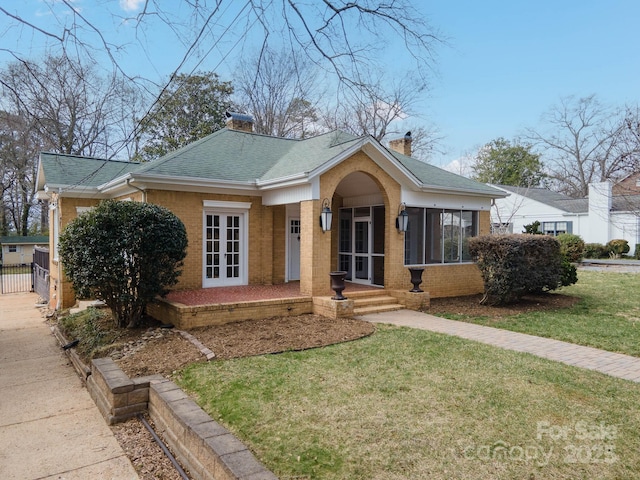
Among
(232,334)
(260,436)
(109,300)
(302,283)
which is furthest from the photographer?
(302,283)

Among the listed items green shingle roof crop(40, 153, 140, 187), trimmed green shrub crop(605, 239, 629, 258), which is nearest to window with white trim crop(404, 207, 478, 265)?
green shingle roof crop(40, 153, 140, 187)

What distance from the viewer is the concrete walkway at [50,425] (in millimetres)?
4207

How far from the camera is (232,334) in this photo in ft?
26.0

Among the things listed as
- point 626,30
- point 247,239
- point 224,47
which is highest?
point 626,30

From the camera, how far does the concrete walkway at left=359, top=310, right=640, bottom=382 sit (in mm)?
6279

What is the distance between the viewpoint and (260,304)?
925cm

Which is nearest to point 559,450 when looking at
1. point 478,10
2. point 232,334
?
point 478,10

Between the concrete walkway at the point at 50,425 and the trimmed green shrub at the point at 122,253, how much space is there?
1.53 metres

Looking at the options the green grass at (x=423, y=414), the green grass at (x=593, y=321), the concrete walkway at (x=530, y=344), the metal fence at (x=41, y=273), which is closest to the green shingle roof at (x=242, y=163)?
the concrete walkway at (x=530, y=344)

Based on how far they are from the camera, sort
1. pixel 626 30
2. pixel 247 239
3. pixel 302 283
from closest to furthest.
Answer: pixel 626 30 < pixel 302 283 < pixel 247 239

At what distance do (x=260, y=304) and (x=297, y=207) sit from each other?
440 cm

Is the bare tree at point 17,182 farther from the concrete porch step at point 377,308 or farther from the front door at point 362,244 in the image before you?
the concrete porch step at point 377,308

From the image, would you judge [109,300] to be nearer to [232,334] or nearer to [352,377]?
[232,334]

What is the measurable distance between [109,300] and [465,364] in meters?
6.94
